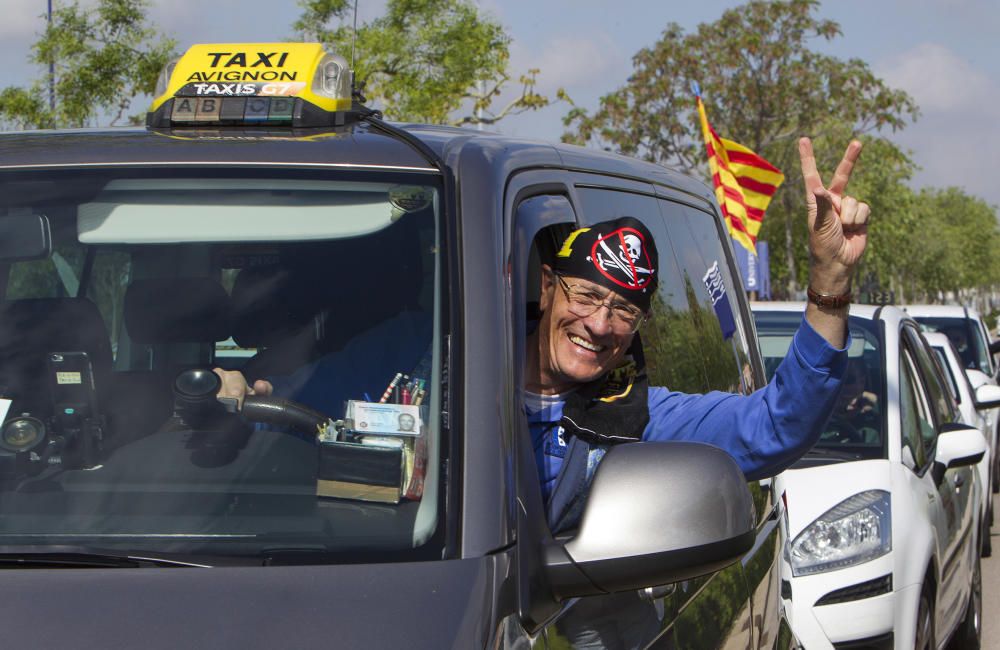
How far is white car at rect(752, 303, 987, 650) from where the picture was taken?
5426mm

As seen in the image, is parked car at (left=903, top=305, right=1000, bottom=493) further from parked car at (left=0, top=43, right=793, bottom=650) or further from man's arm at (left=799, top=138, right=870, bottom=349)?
parked car at (left=0, top=43, right=793, bottom=650)

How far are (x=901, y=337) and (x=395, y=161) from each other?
4.60m

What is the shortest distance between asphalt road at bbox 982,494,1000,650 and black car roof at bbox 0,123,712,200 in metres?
5.78

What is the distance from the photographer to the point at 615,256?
2.85m

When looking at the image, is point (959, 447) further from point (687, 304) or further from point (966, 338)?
point (966, 338)

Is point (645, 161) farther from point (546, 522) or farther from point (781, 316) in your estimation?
point (781, 316)

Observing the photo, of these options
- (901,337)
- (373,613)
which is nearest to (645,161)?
(373,613)

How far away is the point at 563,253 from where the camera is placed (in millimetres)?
2912

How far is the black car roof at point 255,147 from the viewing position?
2.63 metres

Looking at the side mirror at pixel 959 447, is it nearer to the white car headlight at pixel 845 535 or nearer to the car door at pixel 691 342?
the white car headlight at pixel 845 535

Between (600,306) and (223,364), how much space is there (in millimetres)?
782

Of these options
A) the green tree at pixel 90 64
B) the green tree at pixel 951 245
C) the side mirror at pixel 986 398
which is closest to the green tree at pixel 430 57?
the green tree at pixel 90 64

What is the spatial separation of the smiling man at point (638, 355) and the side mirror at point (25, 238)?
0.95m

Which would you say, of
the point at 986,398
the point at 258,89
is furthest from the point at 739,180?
the point at 258,89
